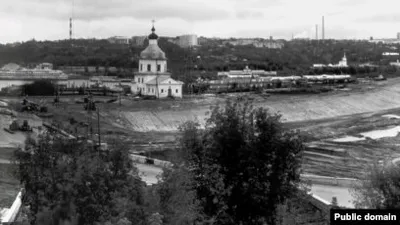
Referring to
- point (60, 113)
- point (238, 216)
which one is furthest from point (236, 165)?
point (60, 113)

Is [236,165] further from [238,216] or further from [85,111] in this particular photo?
[85,111]

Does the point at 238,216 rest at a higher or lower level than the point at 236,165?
lower

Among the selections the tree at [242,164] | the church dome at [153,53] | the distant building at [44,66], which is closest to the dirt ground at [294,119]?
the church dome at [153,53]

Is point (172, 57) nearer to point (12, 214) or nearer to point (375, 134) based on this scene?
point (375, 134)

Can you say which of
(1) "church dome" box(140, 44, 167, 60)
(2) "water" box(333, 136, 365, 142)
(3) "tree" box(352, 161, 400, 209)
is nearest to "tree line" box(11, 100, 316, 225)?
(3) "tree" box(352, 161, 400, 209)

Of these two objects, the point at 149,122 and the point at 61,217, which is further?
the point at 149,122

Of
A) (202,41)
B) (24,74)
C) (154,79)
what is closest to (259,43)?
→ (202,41)
